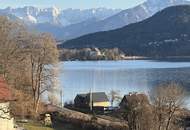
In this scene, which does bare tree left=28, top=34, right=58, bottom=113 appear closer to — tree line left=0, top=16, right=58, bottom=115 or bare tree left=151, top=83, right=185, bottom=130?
tree line left=0, top=16, right=58, bottom=115

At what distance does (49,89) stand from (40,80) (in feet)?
5.03

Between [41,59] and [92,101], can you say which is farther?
[92,101]

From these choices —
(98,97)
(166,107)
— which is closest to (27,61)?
(166,107)

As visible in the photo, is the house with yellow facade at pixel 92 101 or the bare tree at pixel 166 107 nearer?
the bare tree at pixel 166 107

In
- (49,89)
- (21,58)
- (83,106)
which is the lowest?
(83,106)

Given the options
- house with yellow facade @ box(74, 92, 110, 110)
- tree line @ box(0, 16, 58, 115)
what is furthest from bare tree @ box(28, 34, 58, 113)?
house with yellow facade @ box(74, 92, 110, 110)

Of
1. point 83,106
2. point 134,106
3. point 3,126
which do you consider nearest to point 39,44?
point 134,106

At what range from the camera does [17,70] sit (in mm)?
44781

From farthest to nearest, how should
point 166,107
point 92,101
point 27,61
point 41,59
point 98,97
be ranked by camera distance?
Result: point 98,97
point 92,101
point 41,59
point 27,61
point 166,107

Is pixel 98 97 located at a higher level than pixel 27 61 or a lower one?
lower

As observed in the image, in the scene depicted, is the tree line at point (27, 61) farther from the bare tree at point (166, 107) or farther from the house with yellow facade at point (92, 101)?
the house with yellow facade at point (92, 101)

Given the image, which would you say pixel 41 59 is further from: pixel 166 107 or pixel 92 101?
pixel 92 101

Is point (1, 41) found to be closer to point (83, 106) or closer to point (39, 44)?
point (39, 44)

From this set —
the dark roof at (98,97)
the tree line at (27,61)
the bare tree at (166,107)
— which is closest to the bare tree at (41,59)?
the tree line at (27,61)
